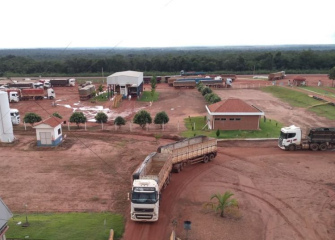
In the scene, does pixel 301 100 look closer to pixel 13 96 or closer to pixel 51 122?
pixel 51 122

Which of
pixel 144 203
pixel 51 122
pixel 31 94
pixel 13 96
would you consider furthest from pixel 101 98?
pixel 144 203

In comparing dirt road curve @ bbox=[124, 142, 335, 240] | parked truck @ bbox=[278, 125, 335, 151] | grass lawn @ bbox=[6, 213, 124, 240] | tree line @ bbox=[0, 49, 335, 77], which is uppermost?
tree line @ bbox=[0, 49, 335, 77]

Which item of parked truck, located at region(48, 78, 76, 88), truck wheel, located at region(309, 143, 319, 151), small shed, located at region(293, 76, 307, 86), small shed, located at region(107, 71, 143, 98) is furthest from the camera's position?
parked truck, located at region(48, 78, 76, 88)

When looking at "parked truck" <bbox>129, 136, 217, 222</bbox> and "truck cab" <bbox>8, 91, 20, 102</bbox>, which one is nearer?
"parked truck" <bbox>129, 136, 217, 222</bbox>

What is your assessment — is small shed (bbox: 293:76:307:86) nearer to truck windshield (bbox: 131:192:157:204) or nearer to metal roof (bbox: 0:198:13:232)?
truck windshield (bbox: 131:192:157:204)

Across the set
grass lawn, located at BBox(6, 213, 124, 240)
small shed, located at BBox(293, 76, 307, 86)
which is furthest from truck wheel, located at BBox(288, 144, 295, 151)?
small shed, located at BBox(293, 76, 307, 86)

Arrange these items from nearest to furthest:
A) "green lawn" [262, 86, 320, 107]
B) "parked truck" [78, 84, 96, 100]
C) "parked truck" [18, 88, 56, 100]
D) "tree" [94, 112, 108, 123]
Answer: "tree" [94, 112, 108, 123]
"green lawn" [262, 86, 320, 107]
"parked truck" [78, 84, 96, 100]
"parked truck" [18, 88, 56, 100]

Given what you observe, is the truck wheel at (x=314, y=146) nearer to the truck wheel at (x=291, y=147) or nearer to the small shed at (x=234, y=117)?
the truck wheel at (x=291, y=147)
